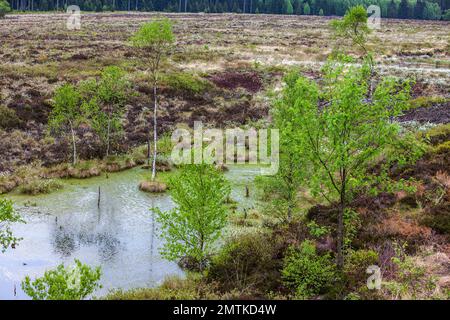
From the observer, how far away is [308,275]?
741 inches

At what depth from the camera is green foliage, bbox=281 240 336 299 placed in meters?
18.4

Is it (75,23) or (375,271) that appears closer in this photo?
(375,271)

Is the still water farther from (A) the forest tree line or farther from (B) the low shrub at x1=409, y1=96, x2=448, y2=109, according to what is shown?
(A) the forest tree line

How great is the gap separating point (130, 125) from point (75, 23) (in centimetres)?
6428

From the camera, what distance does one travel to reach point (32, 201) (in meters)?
31.7

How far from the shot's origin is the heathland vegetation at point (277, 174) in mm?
17516

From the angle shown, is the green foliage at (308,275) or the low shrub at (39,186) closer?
the green foliage at (308,275)

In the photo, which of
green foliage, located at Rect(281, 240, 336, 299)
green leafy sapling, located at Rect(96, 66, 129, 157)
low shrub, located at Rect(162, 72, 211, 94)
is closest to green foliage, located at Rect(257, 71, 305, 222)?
green foliage, located at Rect(281, 240, 336, 299)

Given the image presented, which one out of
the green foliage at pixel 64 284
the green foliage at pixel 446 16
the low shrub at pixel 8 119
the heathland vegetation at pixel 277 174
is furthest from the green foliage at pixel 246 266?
the green foliage at pixel 446 16

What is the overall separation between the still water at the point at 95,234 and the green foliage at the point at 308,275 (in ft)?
21.1

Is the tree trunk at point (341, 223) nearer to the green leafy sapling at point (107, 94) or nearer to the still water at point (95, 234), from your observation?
the still water at point (95, 234)

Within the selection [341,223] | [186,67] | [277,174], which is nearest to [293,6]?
[186,67]
